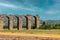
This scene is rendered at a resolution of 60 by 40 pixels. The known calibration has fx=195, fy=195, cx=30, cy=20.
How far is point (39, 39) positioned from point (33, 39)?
37cm

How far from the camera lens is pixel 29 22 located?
4253 cm

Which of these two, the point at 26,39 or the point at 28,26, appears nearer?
the point at 26,39

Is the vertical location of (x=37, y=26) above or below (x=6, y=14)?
below

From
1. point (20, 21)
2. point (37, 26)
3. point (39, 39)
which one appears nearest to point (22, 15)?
point (20, 21)

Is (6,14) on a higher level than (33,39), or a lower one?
higher

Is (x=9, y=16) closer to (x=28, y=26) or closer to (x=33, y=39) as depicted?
(x=28, y=26)

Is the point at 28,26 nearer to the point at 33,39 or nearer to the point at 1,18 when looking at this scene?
the point at 1,18

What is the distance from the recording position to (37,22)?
43.1 meters

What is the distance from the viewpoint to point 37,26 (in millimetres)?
42438

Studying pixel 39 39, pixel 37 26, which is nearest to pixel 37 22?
pixel 37 26

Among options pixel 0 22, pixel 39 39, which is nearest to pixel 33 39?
pixel 39 39

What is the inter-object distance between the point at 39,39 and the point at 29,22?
1205 inches

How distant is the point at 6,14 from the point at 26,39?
2984cm

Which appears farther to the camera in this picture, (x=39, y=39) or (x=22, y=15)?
(x=22, y=15)
